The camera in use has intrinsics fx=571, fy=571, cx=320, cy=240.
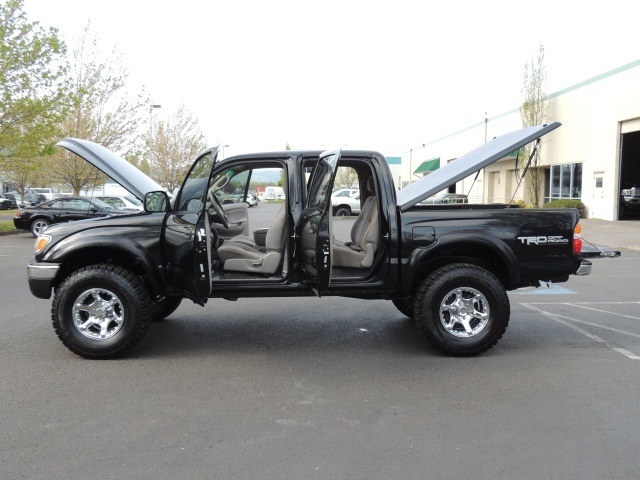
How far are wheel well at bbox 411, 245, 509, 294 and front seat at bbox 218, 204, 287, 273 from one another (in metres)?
1.36

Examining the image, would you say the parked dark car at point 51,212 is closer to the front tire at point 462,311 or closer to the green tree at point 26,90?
the green tree at point 26,90

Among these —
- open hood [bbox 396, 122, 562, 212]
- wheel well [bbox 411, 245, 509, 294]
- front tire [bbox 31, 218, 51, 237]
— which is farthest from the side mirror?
front tire [bbox 31, 218, 51, 237]

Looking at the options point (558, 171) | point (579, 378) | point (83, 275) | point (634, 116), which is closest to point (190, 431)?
point (83, 275)

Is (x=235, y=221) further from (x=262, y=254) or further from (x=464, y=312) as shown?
(x=464, y=312)

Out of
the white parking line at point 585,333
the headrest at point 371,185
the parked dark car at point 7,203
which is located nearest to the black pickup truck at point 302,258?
the headrest at point 371,185

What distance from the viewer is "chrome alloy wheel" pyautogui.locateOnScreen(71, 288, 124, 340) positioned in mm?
5371

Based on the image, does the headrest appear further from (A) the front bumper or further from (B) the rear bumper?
(A) the front bumper

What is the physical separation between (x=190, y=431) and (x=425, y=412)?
65.7 inches

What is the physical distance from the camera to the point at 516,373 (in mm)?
5012

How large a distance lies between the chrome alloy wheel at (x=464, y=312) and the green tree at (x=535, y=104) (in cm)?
2614

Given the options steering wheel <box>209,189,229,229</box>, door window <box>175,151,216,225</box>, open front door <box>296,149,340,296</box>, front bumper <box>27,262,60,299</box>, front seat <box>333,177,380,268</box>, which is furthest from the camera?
steering wheel <box>209,189,229,229</box>

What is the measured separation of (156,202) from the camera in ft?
18.3

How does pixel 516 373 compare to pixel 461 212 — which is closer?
pixel 516 373

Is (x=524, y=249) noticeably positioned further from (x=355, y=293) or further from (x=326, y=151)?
(x=326, y=151)
